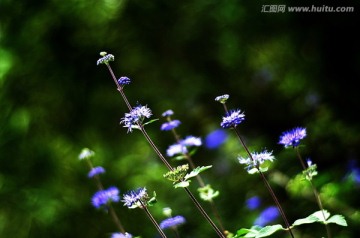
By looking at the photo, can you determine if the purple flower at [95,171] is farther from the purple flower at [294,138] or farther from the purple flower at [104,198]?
the purple flower at [294,138]

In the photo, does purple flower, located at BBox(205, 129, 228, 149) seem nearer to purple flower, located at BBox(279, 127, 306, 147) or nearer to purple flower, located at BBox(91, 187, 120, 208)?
purple flower, located at BBox(91, 187, 120, 208)

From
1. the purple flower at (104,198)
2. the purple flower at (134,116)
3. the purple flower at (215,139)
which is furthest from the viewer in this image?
the purple flower at (215,139)

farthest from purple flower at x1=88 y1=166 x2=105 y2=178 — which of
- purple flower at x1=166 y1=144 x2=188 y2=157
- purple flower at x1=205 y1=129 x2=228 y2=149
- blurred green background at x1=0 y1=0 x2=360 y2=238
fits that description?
purple flower at x1=205 y1=129 x2=228 y2=149

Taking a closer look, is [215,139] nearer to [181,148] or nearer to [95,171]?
[181,148]

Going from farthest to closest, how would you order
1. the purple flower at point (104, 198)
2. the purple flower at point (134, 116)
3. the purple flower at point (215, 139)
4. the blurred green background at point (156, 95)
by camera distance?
1. the purple flower at point (215, 139)
2. the blurred green background at point (156, 95)
3. the purple flower at point (104, 198)
4. the purple flower at point (134, 116)

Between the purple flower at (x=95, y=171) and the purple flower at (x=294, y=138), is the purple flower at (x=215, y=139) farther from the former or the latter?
the purple flower at (x=294, y=138)

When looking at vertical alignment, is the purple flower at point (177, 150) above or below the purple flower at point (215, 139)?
below

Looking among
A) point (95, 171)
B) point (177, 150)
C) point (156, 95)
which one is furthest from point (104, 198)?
point (156, 95)

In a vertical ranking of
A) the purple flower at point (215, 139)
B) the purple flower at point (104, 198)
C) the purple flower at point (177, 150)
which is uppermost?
the purple flower at point (215, 139)

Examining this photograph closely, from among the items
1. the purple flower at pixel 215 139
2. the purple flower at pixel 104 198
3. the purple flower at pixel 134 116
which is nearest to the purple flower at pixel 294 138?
the purple flower at pixel 134 116

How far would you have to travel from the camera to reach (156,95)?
3.79m

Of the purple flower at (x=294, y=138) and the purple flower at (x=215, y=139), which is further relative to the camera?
the purple flower at (x=215, y=139)

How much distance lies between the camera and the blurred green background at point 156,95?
3152 mm

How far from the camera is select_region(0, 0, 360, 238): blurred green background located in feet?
10.3
